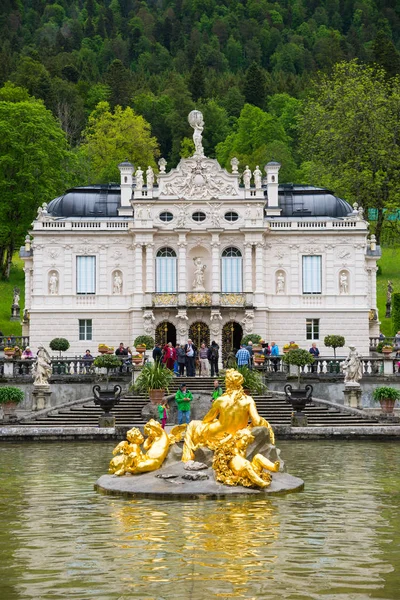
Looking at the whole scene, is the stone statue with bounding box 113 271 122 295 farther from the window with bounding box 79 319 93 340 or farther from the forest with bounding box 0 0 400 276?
the forest with bounding box 0 0 400 276

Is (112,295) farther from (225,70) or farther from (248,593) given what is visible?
(225,70)

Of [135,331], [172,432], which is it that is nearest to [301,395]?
[172,432]

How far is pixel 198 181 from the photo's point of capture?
5225 cm

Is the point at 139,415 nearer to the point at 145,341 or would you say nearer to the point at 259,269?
the point at 145,341

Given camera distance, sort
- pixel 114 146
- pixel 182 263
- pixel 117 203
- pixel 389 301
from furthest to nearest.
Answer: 1. pixel 114 146
2. pixel 389 301
3. pixel 117 203
4. pixel 182 263

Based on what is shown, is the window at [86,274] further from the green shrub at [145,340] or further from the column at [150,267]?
the green shrub at [145,340]

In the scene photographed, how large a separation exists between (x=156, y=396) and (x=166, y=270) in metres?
17.3

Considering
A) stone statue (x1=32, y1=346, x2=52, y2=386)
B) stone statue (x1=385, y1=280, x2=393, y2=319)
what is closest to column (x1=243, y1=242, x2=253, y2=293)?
stone statue (x1=385, y1=280, x2=393, y2=319)

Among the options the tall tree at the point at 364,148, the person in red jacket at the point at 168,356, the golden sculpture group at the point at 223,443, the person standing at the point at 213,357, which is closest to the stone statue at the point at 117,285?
the person standing at the point at 213,357

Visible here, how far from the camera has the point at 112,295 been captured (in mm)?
51906

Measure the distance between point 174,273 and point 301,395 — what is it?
795 inches

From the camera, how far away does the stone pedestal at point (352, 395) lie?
38031 mm

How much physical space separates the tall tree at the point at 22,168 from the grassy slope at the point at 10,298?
0.94 metres

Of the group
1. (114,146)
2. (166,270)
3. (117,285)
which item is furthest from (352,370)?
(114,146)
